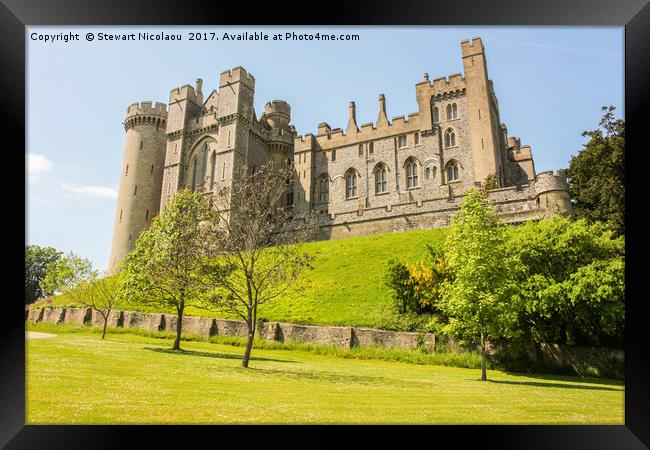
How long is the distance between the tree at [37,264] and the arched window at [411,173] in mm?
25787

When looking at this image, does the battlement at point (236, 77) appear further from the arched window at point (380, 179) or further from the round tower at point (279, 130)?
the arched window at point (380, 179)

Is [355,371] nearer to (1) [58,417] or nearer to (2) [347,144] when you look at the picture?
(1) [58,417]

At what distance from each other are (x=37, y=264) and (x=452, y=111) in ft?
99.9

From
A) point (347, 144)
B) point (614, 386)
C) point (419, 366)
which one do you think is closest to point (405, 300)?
point (419, 366)

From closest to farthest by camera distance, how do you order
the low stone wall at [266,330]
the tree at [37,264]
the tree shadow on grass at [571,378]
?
the tree shadow on grass at [571,378]
the low stone wall at [266,330]
the tree at [37,264]

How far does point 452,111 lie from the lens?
1375 inches

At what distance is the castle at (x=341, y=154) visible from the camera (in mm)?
32094

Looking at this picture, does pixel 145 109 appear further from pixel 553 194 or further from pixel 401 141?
pixel 553 194

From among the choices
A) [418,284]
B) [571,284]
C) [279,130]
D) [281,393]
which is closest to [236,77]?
[279,130]

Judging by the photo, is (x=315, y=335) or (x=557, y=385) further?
(x=315, y=335)

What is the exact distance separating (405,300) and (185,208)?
10.7 m

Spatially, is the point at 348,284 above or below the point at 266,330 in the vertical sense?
above

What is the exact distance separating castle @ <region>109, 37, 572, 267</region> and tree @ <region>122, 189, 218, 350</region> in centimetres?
1405
